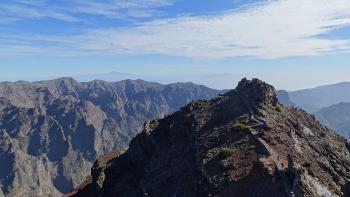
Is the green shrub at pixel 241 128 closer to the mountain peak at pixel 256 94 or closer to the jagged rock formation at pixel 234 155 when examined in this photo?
the jagged rock formation at pixel 234 155

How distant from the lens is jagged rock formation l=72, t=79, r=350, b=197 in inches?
1846

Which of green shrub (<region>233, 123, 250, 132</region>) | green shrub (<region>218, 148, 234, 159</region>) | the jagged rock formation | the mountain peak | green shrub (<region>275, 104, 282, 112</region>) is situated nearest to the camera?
the jagged rock formation

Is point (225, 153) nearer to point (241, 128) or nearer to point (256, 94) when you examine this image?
point (241, 128)

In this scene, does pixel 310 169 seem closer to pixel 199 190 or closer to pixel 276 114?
pixel 199 190

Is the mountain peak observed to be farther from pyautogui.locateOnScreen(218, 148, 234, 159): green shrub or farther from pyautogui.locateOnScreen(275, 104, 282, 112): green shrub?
pyautogui.locateOnScreen(218, 148, 234, 159): green shrub

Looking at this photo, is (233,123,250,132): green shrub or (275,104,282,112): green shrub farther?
(275,104,282,112): green shrub

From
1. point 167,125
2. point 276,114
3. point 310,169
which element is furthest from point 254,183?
point 167,125

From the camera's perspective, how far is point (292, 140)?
61.3 m

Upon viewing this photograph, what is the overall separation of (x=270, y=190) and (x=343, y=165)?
21587mm

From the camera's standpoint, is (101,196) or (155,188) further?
(101,196)

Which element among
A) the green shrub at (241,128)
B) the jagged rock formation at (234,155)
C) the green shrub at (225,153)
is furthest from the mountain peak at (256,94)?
the green shrub at (225,153)

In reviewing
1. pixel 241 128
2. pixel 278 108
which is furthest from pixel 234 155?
pixel 278 108

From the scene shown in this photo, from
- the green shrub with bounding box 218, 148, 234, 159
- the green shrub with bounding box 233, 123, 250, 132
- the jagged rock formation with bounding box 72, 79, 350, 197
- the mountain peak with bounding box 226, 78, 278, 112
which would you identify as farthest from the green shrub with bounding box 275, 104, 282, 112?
the green shrub with bounding box 218, 148, 234, 159

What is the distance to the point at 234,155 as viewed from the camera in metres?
55.9
